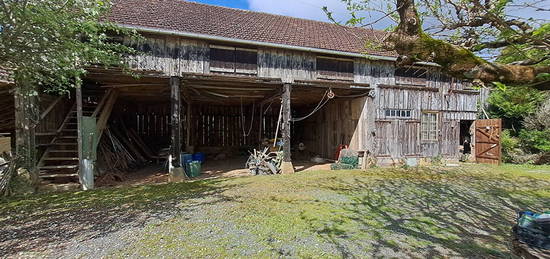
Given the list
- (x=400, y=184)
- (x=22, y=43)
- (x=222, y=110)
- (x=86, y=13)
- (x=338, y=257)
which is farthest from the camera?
(x=222, y=110)

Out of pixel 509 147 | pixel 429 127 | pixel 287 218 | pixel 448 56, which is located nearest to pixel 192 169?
pixel 287 218

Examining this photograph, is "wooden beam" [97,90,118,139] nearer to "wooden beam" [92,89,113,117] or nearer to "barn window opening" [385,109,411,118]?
"wooden beam" [92,89,113,117]

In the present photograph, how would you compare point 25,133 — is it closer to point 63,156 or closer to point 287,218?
point 63,156

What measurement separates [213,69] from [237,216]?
565 centimetres

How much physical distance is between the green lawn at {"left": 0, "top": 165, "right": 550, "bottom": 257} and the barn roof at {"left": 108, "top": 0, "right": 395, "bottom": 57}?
4.96 meters

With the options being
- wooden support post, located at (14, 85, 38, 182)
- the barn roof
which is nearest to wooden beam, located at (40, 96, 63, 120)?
wooden support post, located at (14, 85, 38, 182)

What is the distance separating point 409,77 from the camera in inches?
422

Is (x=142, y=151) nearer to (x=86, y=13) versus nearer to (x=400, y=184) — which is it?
(x=86, y=13)

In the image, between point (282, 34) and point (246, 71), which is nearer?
point (246, 71)

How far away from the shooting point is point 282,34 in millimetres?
10008

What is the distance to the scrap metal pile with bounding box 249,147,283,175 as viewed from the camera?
8.83 metres

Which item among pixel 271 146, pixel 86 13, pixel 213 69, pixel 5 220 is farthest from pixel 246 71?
pixel 5 220

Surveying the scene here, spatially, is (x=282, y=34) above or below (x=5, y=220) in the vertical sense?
above

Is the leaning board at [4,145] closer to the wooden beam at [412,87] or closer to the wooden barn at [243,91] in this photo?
the wooden barn at [243,91]
